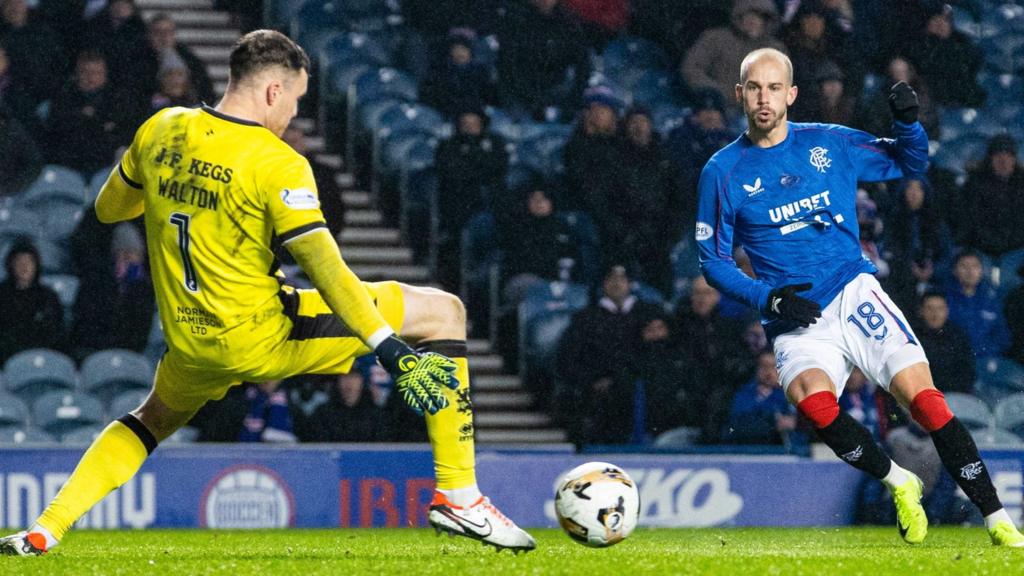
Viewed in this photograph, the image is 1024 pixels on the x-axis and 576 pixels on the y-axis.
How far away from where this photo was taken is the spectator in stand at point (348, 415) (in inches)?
453

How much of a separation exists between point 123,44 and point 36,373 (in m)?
3.15

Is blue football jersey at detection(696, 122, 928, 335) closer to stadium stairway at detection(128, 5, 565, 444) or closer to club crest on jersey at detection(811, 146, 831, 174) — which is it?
club crest on jersey at detection(811, 146, 831, 174)

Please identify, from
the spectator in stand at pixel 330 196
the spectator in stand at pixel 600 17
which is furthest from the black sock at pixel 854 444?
the spectator in stand at pixel 600 17

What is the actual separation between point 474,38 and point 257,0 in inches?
102

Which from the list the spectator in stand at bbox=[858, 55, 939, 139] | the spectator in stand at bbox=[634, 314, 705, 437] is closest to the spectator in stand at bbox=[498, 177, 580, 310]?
the spectator in stand at bbox=[634, 314, 705, 437]

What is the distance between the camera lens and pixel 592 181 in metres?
13.2

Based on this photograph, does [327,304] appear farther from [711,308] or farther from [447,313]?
[711,308]

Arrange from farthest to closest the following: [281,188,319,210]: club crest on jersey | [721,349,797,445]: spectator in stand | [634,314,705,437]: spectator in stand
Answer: [634,314,705,437]: spectator in stand
[721,349,797,445]: spectator in stand
[281,188,319,210]: club crest on jersey

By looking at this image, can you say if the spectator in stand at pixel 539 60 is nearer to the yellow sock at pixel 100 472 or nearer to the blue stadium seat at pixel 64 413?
the blue stadium seat at pixel 64 413

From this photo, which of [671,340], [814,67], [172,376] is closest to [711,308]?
[671,340]

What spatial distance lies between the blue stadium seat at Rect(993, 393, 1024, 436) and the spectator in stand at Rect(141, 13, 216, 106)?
22.9ft

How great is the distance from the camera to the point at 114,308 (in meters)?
12.1

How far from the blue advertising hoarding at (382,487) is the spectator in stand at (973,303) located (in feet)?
5.38

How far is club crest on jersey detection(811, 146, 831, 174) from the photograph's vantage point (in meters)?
7.43
